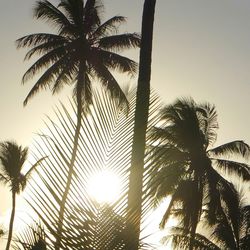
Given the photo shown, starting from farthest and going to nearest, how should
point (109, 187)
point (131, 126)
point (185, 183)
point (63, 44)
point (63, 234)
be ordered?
point (63, 44) → point (185, 183) → point (131, 126) → point (109, 187) → point (63, 234)

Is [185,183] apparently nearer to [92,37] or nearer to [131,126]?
[92,37]

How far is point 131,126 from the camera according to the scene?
13.9ft

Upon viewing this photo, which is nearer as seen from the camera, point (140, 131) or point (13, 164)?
point (140, 131)

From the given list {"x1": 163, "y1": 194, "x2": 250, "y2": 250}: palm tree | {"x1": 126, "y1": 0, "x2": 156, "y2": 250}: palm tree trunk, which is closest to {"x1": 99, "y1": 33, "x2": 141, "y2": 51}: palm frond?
{"x1": 163, "y1": 194, "x2": 250, "y2": 250}: palm tree

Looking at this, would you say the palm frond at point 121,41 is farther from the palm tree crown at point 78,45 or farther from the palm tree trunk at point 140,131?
the palm tree trunk at point 140,131

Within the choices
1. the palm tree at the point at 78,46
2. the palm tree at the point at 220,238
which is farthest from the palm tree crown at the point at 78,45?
the palm tree at the point at 220,238

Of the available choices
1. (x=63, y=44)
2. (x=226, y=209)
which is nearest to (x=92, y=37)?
(x=63, y=44)

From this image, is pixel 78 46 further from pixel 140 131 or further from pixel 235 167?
pixel 140 131

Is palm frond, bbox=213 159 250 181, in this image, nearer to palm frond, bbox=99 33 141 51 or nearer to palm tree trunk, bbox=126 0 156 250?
palm frond, bbox=99 33 141 51

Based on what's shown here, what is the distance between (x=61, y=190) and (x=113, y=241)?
0.55 metres

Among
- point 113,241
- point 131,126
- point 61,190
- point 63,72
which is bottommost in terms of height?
point 113,241

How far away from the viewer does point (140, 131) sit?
184 inches

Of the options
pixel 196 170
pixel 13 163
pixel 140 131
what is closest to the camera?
pixel 140 131

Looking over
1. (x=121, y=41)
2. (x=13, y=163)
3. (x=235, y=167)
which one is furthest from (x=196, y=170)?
(x=13, y=163)
